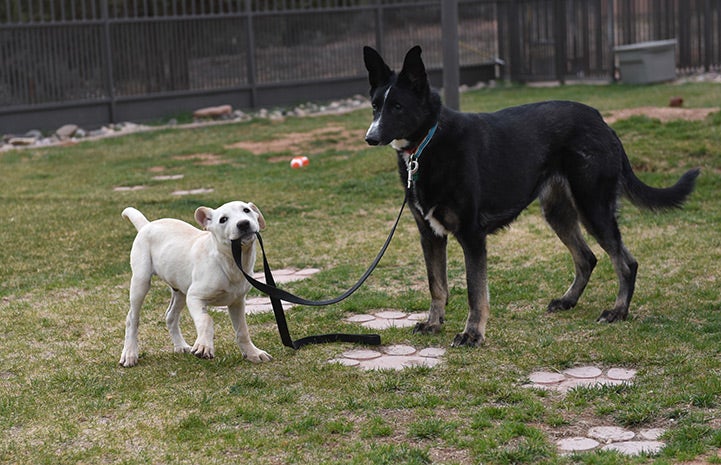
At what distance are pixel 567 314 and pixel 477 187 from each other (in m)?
1.09

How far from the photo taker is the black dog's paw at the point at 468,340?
5.63 m

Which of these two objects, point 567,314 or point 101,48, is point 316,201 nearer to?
point 567,314

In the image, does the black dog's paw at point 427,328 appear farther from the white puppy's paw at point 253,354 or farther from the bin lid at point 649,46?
the bin lid at point 649,46

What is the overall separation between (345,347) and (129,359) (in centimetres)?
120

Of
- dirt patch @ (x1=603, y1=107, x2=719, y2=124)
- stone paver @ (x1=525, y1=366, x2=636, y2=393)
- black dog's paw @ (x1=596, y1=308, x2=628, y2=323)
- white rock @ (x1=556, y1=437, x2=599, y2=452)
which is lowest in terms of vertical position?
white rock @ (x1=556, y1=437, x2=599, y2=452)

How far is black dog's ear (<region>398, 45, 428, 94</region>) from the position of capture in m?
5.59

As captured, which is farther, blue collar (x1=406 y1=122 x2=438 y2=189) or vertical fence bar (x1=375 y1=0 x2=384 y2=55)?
vertical fence bar (x1=375 y1=0 x2=384 y2=55)

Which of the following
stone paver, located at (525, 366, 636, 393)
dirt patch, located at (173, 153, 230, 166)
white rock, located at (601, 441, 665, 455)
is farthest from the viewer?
dirt patch, located at (173, 153, 230, 166)

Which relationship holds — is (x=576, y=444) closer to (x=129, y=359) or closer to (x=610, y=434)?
(x=610, y=434)

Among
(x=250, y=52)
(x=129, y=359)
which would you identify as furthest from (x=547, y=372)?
(x=250, y=52)

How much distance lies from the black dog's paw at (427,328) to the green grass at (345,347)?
5 cm

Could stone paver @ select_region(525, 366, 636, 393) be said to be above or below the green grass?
below

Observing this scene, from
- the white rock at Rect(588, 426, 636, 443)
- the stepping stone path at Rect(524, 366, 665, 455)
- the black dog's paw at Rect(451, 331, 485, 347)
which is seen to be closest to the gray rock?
the black dog's paw at Rect(451, 331, 485, 347)

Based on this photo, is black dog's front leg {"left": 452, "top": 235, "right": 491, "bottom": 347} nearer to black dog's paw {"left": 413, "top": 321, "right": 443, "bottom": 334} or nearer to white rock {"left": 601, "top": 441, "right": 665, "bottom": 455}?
black dog's paw {"left": 413, "top": 321, "right": 443, "bottom": 334}
